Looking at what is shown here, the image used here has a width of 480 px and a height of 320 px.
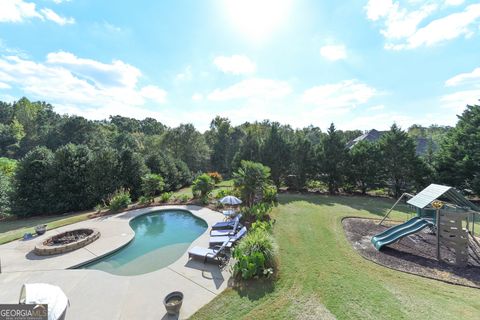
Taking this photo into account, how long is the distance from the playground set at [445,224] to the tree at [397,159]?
9359 mm

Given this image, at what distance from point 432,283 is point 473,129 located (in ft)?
58.3

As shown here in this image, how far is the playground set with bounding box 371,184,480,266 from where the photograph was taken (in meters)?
7.71

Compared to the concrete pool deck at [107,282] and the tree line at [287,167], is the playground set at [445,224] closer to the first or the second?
the concrete pool deck at [107,282]

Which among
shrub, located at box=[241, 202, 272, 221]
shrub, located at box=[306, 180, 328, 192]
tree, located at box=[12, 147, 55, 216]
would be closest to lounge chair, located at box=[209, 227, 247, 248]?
shrub, located at box=[241, 202, 272, 221]

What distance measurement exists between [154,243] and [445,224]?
11.5 metres

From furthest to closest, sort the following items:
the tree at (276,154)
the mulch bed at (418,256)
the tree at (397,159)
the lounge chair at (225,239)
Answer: the tree at (276,154), the tree at (397,159), the lounge chair at (225,239), the mulch bed at (418,256)

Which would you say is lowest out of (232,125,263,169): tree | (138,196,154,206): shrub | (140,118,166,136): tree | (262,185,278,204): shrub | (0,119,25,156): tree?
(138,196,154,206): shrub

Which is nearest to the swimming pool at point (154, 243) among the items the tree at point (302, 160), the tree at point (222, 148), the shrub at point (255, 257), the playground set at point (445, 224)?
the shrub at point (255, 257)

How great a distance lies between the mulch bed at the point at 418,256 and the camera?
7010 millimetres

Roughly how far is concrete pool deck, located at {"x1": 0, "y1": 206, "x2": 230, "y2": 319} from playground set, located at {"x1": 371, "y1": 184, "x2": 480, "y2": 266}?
6802 millimetres

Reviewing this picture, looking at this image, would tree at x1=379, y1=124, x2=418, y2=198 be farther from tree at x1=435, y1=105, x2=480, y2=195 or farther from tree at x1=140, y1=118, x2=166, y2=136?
tree at x1=140, y1=118, x2=166, y2=136

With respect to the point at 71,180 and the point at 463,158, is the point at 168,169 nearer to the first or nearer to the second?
the point at 71,180

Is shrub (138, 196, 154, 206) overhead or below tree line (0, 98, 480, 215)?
below

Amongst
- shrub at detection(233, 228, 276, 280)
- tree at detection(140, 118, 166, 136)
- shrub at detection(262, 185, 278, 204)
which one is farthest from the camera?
tree at detection(140, 118, 166, 136)
